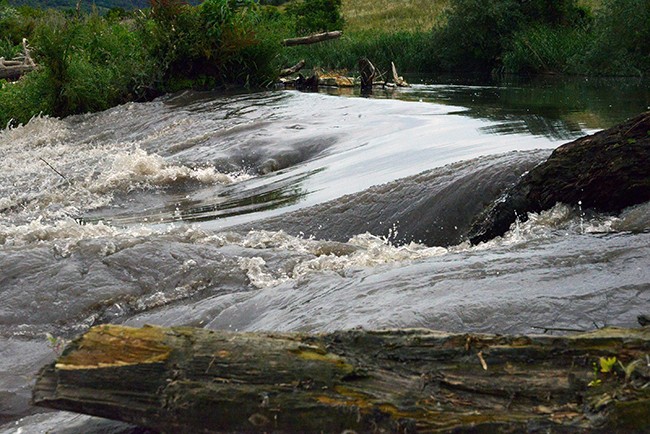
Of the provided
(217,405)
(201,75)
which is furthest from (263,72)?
(217,405)

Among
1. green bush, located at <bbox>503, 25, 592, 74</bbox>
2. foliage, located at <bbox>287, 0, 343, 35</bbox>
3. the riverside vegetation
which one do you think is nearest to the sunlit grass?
foliage, located at <bbox>287, 0, 343, 35</bbox>

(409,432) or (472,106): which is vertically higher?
(409,432)

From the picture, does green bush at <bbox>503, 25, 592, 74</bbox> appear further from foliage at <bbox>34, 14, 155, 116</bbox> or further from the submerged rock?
the submerged rock

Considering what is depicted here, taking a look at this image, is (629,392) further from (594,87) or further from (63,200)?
(594,87)

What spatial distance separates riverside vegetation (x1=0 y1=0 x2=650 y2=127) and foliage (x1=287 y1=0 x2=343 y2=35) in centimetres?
610

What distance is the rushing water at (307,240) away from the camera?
3531 mm

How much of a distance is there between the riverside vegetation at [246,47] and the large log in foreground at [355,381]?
1399 centimetres

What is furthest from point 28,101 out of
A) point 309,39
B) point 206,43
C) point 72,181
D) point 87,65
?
point 309,39

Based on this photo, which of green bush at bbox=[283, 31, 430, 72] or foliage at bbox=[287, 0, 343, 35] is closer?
green bush at bbox=[283, 31, 430, 72]

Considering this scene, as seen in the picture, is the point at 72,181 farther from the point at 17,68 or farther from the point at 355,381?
the point at 17,68

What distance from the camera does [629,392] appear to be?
1.92m

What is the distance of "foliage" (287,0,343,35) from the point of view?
4062 cm

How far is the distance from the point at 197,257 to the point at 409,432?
343cm

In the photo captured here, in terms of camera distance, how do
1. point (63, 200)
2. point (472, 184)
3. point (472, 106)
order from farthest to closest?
point (472, 106) → point (63, 200) → point (472, 184)
